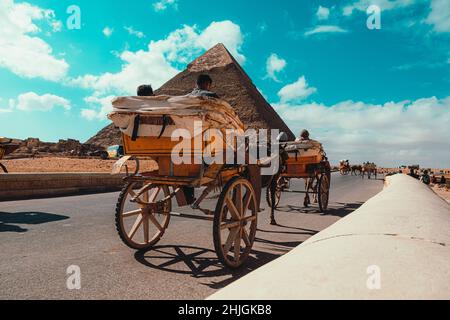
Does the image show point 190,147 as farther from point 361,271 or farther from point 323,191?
point 323,191

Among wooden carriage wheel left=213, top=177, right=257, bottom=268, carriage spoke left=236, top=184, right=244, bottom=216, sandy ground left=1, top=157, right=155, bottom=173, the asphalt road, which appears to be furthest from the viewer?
sandy ground left=1, top=157, right=155, bottom=173

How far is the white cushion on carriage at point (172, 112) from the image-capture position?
3.34 m

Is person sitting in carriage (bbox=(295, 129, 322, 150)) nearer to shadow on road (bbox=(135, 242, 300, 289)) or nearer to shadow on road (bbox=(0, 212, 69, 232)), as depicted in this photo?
shadow on road (bbox=(135, 242, 300, 289))

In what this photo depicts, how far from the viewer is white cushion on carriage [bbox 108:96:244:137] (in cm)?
334

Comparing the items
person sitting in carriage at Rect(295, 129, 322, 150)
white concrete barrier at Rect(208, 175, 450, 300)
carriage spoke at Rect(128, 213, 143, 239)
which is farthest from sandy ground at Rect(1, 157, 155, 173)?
white concrete barrier at Rect(208, 175, 450, 300)

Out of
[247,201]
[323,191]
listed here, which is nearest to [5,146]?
[247,201]

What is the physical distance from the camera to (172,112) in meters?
3.36

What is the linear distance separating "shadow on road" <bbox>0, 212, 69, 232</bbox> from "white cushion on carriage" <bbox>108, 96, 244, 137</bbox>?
2.76 metres

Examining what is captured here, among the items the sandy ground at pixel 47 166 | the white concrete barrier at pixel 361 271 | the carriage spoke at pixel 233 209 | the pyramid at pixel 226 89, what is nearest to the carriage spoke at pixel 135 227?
the carriage spoke at pixel 233 209

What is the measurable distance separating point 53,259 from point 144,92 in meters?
2.26

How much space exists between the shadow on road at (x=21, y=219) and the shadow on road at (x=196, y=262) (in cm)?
239

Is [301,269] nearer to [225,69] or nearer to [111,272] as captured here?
[111,272]

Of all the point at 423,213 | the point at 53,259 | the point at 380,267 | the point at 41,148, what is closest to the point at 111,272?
the point at 53,259

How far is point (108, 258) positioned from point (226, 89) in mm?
156527
